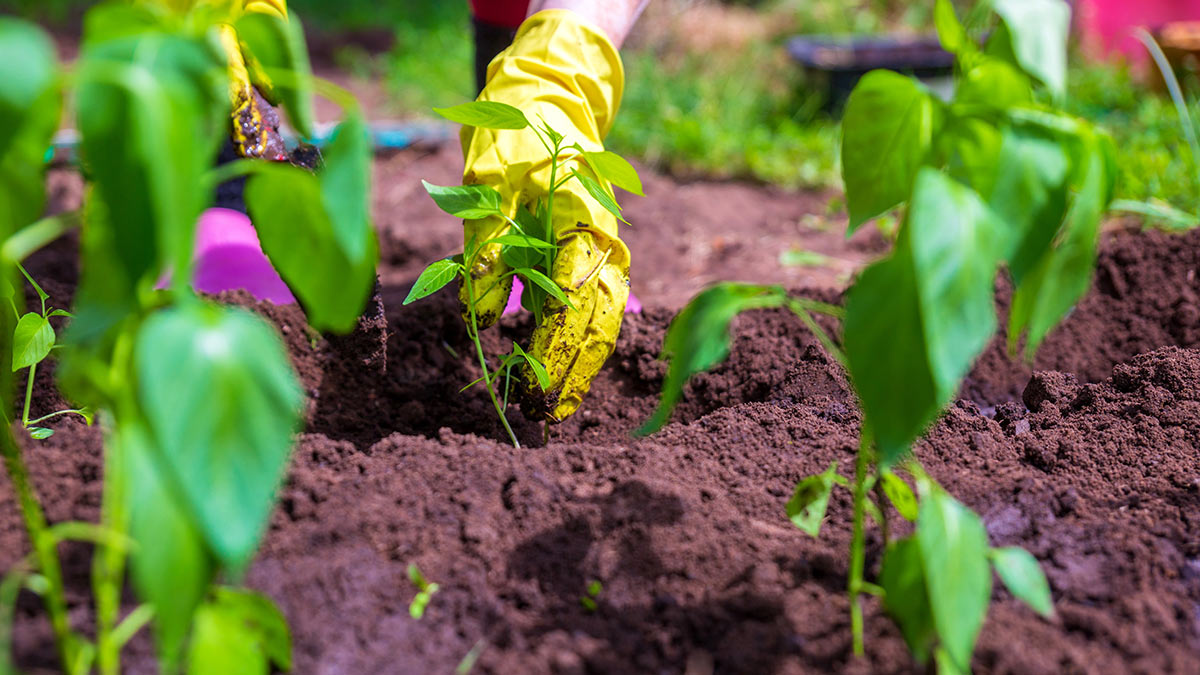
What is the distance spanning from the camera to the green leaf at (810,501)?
42.1 inches

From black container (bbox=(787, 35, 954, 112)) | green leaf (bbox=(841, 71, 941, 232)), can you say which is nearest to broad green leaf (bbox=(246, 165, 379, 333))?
green leaf (bbox=(841, 71, 941, 232))

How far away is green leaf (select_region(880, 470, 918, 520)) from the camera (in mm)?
1057

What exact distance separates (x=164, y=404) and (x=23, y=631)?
18.9 inches

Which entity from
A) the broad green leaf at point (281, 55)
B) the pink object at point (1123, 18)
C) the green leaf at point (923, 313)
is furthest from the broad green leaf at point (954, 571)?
the pink object at point (1123, 18)

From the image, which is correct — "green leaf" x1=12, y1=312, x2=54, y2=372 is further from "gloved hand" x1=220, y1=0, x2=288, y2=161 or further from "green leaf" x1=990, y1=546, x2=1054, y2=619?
"green leaf" x1=990, y1=546, x2=1054, y2=619

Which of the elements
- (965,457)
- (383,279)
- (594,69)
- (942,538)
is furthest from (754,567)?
(383,279)

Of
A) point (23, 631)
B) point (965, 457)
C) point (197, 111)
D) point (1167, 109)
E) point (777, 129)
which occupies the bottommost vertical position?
point (777, 129)

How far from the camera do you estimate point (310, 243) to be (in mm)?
861

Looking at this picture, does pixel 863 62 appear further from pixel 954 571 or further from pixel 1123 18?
pixel 954 571

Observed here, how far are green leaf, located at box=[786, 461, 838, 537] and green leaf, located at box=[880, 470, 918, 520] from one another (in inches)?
2.3

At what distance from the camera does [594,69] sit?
1.94m

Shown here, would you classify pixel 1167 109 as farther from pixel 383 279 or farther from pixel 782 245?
pixel 383 279

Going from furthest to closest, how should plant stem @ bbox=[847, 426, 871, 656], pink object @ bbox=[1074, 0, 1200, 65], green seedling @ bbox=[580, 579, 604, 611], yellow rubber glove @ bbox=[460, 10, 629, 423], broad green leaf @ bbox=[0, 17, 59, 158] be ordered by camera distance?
pink object @ bbox=[1074, 0, 1200, 65], yellow rubber glove @ bbox=[460, 10, 629, 423], green seedling @ bbox=[580, 579, 604, 611], plant stem @ bbox=[847, 426, 871, 656], broad green leaf @ bbox=[0, 17, 59, 158]

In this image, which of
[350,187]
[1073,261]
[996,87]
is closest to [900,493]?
[1073,261]
